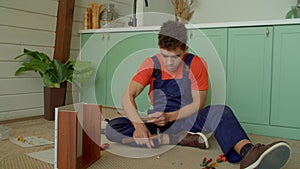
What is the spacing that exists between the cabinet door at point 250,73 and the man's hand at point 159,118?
721 mm

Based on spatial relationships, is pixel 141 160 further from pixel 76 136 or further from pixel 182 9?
pixel 182 9

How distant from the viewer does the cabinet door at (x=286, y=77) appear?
187cm

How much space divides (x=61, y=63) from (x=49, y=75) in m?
0.13

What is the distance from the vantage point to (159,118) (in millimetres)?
1525

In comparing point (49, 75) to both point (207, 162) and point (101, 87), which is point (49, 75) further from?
point (207, 162)

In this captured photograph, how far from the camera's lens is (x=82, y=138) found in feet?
4.25

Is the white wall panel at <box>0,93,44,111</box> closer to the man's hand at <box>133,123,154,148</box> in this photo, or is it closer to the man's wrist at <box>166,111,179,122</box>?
the man's hand at <box>133,123,154,148</box>

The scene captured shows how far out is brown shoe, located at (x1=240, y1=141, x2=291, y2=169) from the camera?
3.58 ft

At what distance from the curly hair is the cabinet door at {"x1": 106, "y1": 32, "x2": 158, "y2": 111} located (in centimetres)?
65

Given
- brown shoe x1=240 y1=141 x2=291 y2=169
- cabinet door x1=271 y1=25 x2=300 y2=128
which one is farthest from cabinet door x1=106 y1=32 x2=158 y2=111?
brown shoe x1=240 y1=141 x2=291 y2=169

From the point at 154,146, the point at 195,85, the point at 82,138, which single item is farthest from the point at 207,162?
the point at 82,138

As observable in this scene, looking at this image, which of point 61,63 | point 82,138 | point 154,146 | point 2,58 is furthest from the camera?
point 61,63

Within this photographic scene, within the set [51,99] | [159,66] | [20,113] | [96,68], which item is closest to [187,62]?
[159,66]

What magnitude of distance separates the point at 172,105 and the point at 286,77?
0.77m
